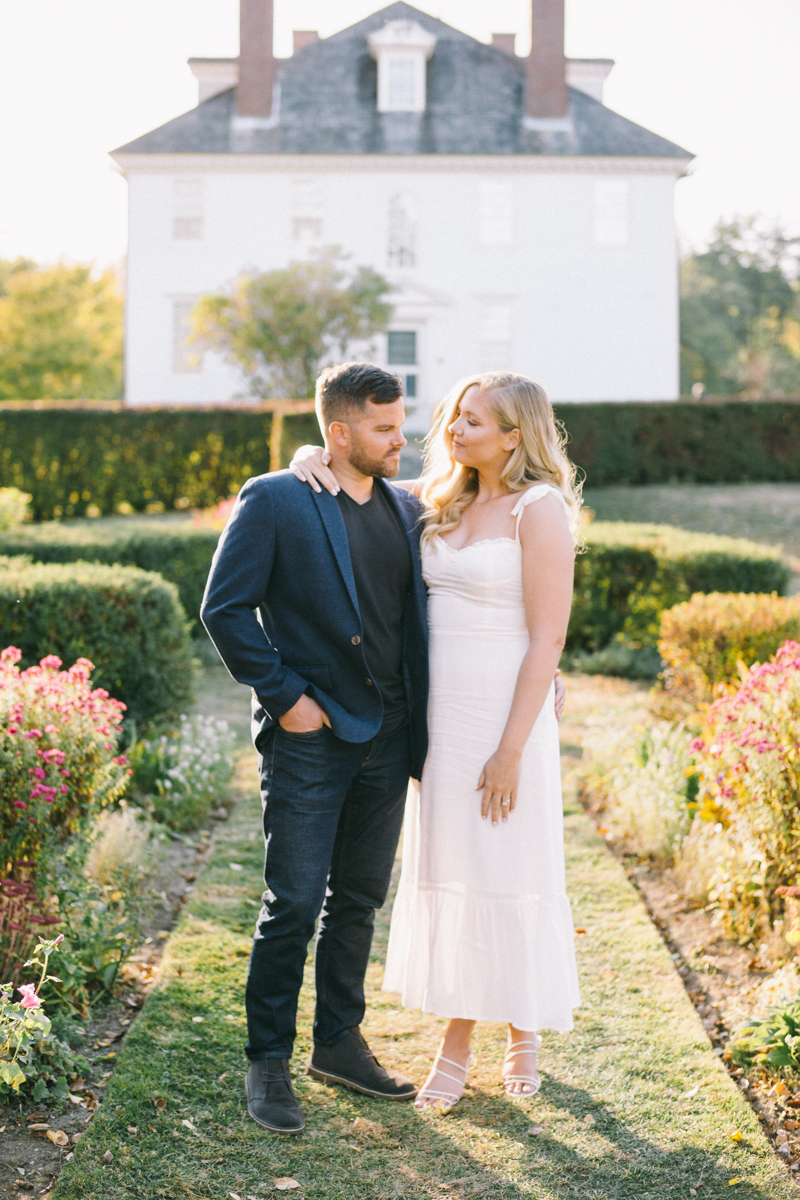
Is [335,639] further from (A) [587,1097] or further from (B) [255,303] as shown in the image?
(B) [255,303]

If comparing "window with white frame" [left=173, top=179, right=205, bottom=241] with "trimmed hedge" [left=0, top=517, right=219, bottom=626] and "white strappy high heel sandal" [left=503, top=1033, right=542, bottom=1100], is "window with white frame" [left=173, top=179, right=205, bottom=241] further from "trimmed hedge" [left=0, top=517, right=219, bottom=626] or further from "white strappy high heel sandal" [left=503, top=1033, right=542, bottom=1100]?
"white strappy high heel sandal" [left=503, top=1033, right=542, bottom=1100]

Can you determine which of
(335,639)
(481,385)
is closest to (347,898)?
(335,639)

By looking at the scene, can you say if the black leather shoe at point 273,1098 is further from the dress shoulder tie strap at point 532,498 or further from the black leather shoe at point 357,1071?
the dress shoulder tie strap at point 532,498

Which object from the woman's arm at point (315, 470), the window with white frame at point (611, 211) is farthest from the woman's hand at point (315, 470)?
the window with white frame at point (611, 211)

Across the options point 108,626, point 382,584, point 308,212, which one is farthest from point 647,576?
point 308,212

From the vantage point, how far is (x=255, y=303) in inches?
847

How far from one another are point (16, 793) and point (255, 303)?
19.2 metres

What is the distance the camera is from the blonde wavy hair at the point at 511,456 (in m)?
3.28

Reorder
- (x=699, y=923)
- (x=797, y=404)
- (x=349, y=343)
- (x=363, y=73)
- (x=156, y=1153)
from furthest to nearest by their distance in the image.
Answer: (x=363, y=73) < (x=349, y=343) < (x=797, y=404) < (x=699, y=923) < (x=156, y=1153)

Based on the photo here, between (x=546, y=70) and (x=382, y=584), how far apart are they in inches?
1085

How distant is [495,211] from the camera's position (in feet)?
88.6

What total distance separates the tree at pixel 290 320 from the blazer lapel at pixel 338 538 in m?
18.9

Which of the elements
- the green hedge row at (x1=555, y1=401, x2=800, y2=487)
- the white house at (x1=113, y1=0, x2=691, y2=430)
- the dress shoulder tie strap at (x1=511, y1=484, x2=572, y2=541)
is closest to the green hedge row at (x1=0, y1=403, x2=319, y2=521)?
the green hedge row at (x1=555, y1=401, x2=800, y2=487)

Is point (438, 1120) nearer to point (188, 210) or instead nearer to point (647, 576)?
point (647, 576)
